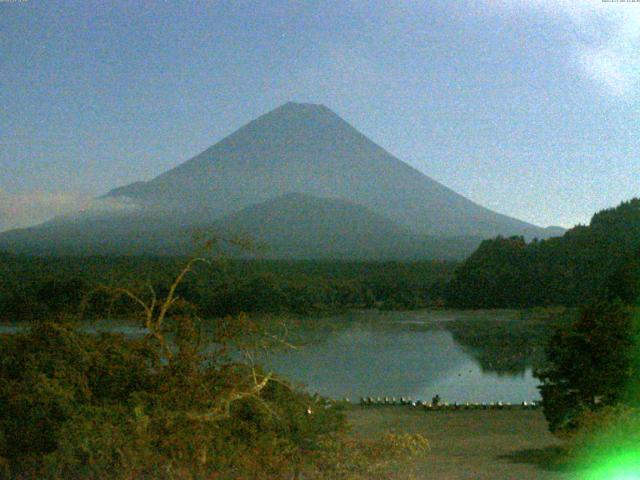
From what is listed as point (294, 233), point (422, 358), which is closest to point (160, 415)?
point (422, 358)

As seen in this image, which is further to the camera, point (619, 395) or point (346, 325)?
point (346, 325)

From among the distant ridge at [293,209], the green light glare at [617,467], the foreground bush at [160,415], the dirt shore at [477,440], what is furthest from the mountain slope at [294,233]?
the foreground bush at [160,415]

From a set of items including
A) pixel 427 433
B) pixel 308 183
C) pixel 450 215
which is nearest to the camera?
pixel 427 433

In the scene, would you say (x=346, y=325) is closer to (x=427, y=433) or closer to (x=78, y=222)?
(x=427, y=433)

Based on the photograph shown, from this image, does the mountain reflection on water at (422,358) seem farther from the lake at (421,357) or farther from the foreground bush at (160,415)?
the foreground bush at (160,415)

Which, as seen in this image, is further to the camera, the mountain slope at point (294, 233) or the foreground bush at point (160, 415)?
the mountain slope at point (294, 233)

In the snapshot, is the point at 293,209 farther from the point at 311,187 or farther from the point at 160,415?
the point at 160,415

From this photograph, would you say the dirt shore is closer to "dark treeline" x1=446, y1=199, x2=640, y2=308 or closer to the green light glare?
the green light glare

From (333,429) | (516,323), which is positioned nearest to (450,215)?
(516,323)
